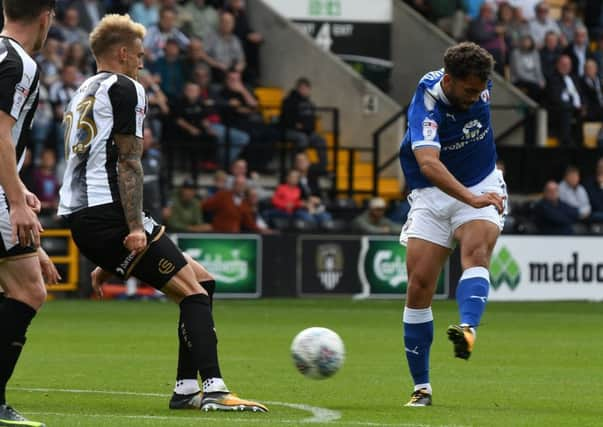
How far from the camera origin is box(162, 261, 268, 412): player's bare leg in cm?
868

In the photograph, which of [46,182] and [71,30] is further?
[71,30]

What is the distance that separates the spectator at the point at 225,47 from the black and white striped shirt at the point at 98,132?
58.7 ft

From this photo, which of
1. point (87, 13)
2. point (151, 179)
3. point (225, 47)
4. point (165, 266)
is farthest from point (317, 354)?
point (225, 47)

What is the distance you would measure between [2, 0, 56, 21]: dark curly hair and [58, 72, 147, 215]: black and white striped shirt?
36.3 inches

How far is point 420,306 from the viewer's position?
9.67 meters

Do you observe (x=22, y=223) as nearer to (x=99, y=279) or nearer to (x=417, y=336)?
(x=99, y=279)

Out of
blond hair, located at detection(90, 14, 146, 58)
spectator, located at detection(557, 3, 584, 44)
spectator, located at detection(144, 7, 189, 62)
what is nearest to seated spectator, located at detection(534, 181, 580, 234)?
spectator, located at detection(557, 3, 584, 44)

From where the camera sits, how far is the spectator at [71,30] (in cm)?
2445

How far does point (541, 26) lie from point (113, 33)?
72.8 feet

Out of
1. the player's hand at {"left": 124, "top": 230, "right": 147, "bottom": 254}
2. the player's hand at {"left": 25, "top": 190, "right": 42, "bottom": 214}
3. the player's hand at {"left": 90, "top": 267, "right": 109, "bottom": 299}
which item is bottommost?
the player's hand at {"left": 90, "top": 267, "right": 109, "bottom": 299}

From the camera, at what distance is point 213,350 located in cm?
872

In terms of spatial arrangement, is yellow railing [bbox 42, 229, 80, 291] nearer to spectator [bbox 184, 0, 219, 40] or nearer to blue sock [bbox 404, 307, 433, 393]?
spectator [bbox 184, 0, 219, 40]

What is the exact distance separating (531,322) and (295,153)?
831cm

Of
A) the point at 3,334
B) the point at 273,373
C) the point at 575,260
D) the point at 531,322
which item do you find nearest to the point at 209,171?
the point at 575,260
